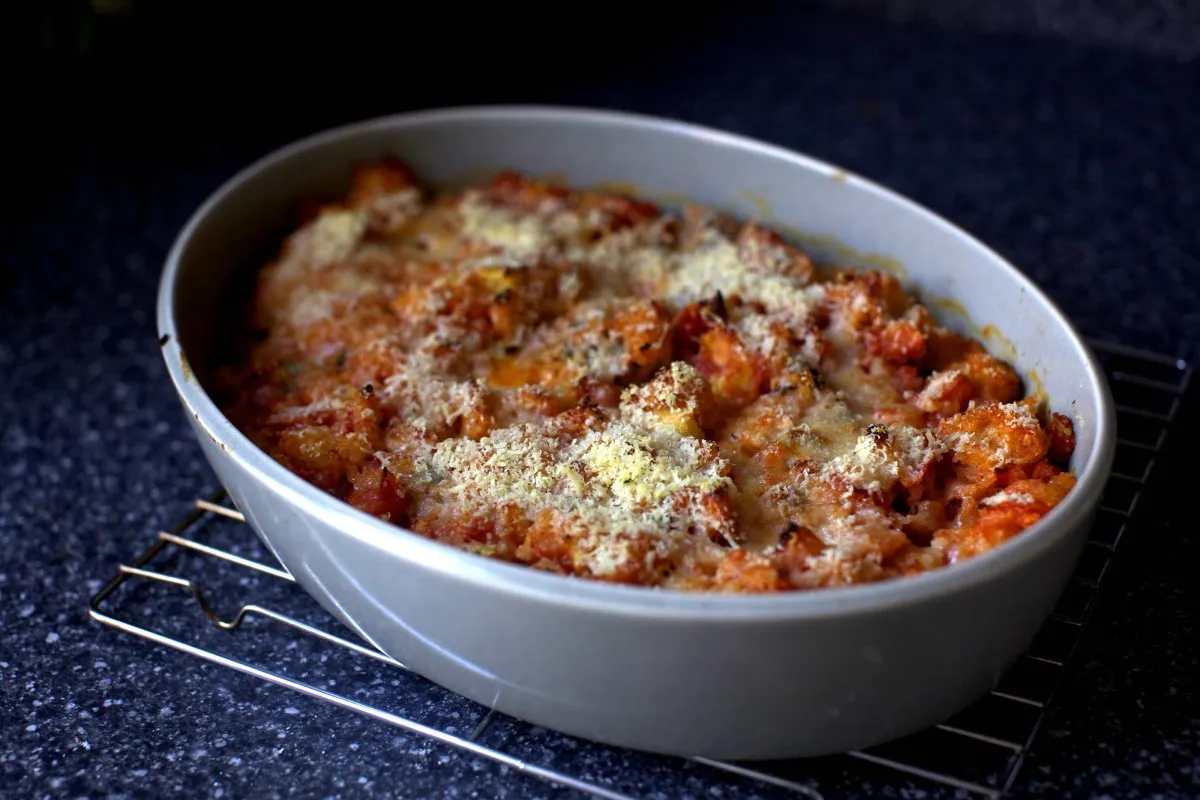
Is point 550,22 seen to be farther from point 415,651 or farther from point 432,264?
point 415,651

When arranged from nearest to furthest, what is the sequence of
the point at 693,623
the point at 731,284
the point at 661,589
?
1. the point at 693,623
2. the point at 661,589
3. the point at 731,284

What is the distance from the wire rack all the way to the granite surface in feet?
0.04

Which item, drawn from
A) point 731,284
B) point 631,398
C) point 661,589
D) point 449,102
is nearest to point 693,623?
point 661,589

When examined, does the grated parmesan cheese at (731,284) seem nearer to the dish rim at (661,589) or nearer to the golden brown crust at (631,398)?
the golden brown crust at (631,398)

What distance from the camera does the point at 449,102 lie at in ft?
10.1

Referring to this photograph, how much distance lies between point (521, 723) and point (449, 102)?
1.97 m

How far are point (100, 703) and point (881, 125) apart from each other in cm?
229

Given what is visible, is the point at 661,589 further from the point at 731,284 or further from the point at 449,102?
the point at 449,102

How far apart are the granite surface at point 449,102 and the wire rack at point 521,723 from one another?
1 cm

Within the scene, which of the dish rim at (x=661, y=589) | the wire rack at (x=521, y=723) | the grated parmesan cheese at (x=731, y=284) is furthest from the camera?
the grated parmesan cheese at (x=731, y=284)

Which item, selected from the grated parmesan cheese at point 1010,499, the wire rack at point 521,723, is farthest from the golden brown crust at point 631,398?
the wire rack at point 521,723

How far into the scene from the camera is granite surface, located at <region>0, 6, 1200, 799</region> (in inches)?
57.6

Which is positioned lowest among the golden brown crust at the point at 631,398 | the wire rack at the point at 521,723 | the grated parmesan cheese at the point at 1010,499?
the wire rack at the point at 521,723

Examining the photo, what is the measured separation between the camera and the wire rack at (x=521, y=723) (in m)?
1.42
